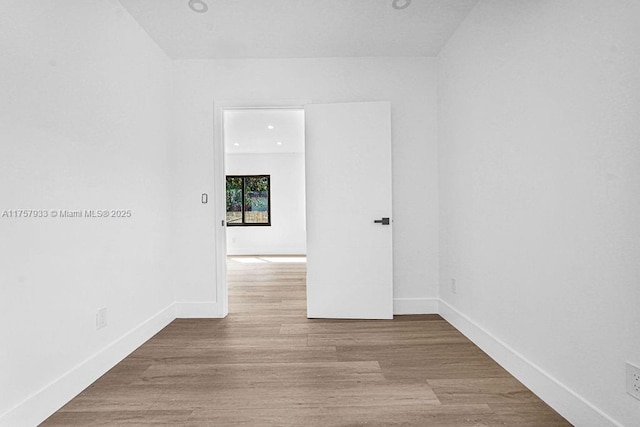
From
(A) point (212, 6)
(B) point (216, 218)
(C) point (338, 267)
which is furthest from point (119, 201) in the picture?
(C) point (338, 267)

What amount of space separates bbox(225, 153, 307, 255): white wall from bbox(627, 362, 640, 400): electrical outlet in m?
7.56

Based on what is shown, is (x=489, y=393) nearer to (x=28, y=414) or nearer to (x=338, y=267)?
(x=338, y=267)

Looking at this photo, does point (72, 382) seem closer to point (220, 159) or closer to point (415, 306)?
point (220, 159)

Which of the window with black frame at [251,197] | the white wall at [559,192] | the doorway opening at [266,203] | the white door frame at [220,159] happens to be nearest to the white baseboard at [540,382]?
the white wall at [559,192]

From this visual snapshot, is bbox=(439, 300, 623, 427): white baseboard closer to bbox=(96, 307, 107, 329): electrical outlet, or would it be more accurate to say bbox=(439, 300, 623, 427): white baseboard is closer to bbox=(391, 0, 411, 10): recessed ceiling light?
bbox=(391, 0, 411, 10): recessed ceiling light

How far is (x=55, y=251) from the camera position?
5.85 ft

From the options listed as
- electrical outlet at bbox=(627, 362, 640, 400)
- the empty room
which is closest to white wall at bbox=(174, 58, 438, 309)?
the empty room

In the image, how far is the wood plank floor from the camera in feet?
5.42

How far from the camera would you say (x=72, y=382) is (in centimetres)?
186

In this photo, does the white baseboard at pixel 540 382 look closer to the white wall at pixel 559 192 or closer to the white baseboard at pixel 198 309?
the white wall at pixel 559 192

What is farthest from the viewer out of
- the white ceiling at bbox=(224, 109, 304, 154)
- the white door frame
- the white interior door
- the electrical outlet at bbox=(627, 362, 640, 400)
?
the white ceiling at bbox=(224, 109, 304, 154)

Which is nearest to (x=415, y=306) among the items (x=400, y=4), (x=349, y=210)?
(x=349, y=210)

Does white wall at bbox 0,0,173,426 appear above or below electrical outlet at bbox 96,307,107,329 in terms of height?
above

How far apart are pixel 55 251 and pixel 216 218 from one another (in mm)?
1540
